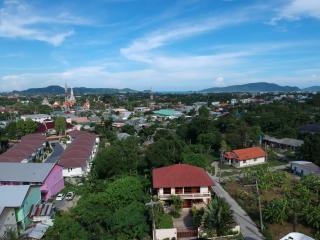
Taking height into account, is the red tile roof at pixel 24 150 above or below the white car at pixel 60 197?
above

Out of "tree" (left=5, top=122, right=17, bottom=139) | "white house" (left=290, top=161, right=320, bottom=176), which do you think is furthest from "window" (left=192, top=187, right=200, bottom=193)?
"tree" (left=5, top=122, right=17, bottom=139)

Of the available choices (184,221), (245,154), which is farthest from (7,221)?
(245,154)

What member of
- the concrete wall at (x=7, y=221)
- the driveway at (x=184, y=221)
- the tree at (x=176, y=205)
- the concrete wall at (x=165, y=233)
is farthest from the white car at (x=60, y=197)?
the concrete wall at (x=165, y=233)

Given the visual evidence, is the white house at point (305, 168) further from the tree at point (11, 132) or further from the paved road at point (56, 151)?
the tree at point (11, 132)

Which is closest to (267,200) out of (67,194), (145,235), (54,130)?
(145,235)

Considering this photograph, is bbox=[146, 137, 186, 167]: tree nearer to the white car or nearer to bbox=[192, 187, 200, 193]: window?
bbox=[192, 187, 200, 193]: window

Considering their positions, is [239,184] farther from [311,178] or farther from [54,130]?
[54,130]
